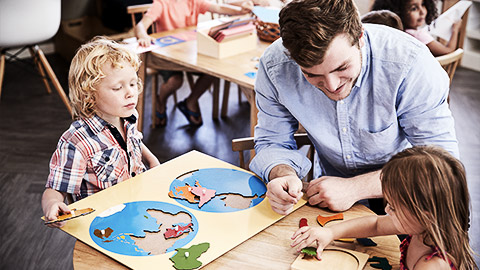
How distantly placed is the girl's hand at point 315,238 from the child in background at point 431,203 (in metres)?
0.18

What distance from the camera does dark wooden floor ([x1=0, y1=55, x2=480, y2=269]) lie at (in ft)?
8.30

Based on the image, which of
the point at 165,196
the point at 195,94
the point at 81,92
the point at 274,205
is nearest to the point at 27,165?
the point at 195,94

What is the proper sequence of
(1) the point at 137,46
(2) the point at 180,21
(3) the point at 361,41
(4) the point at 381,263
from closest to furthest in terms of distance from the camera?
(4) the point at 381,263 → (3) the point at 361,41 → (1) the point at 137,46 → (2) the point at 180,21

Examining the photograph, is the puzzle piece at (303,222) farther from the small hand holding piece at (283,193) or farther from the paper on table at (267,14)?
the paper on table at (267,14)

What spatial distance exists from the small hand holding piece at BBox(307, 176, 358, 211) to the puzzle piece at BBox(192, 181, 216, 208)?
27 centimetres

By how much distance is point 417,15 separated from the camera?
10.8ft

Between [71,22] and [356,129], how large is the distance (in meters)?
4.00

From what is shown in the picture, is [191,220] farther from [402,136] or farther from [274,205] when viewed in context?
[402,136]

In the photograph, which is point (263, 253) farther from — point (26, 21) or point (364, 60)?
point (26, 21)

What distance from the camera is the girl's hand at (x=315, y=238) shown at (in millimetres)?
1222

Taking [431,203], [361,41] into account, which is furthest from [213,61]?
[431,203]

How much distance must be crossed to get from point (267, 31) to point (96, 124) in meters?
1.70

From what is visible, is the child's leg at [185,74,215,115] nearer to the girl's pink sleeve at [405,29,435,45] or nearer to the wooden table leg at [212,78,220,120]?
the wooden table leg at [212,78,220,120]

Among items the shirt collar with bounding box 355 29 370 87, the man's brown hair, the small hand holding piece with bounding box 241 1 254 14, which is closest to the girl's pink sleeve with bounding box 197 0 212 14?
the small hand holding piece with bounding box 241 1 254 14
